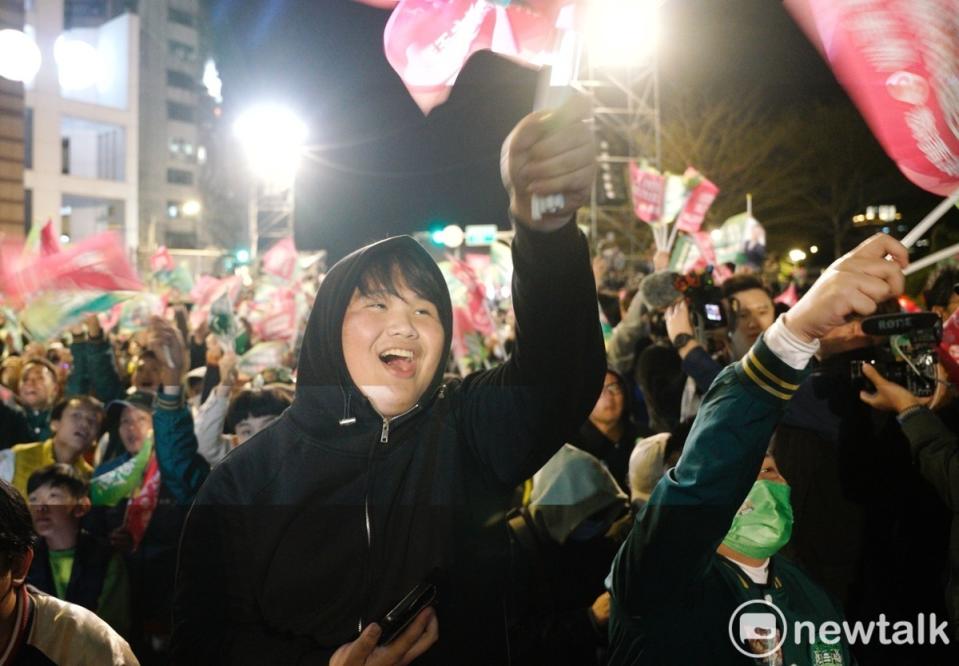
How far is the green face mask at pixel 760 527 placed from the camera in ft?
6.61

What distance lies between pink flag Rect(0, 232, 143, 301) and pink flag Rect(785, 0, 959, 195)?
3314mm

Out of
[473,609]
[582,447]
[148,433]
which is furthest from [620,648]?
[148,433]

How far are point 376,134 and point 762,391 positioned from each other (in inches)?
832

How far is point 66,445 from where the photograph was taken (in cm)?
410

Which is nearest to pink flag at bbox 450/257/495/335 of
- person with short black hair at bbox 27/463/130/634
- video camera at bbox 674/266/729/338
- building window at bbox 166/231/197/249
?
video camera at bbox 674/266/729/338

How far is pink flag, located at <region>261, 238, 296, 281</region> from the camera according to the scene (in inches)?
378

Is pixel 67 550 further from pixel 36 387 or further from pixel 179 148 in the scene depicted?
pixel 179 148

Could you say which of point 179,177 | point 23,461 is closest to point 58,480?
point 23,461

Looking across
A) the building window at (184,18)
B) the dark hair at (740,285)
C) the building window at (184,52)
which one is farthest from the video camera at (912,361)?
the building window at (184,52)

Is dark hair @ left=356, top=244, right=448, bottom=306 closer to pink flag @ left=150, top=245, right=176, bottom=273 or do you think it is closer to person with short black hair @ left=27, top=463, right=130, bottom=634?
person with short black hair @ left=27, top=463, right=130, bottom=634

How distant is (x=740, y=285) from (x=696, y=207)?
5409 mm

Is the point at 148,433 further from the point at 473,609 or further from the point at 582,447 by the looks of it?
the point at 473,609

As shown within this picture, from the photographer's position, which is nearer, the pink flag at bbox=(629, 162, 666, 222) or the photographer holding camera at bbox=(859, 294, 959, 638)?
the photographer holding camera at bbox=(859, 294, 959, 638)

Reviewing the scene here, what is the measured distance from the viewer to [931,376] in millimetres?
2961
